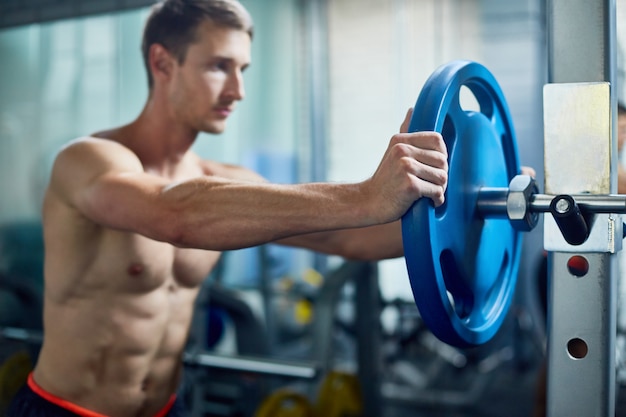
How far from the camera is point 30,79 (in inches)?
103

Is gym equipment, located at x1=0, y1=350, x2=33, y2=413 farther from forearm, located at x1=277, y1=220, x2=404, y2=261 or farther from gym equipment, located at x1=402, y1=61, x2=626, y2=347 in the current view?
gym equipment, located at x1=402, y1=61, x2=626, y2=347

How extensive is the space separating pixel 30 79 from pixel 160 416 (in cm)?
158

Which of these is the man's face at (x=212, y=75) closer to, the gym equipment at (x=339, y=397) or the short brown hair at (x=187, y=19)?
the short brown hair at (x=187, y=19)

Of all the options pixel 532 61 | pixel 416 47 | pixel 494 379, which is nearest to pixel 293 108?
pixel 416 47

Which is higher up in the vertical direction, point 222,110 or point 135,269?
point 222,110

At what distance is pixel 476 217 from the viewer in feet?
3.63

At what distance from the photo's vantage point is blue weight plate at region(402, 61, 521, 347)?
91 centimetres

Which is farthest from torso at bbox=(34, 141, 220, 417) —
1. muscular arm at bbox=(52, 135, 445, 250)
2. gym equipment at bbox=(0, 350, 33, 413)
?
gym equipment at bbox=(0, 350, 33, 413)

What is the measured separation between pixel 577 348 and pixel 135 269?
3.04 ft

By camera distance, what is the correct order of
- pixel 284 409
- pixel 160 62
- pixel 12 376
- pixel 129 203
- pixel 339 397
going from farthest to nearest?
1. pixel 339 397
2. pixel 284 409
3. pixel 12 376
4. pixel 160 62
5. pixel 129 203

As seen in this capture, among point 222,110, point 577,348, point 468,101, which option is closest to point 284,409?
point 468,101

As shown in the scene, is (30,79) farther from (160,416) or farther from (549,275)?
(549,275)

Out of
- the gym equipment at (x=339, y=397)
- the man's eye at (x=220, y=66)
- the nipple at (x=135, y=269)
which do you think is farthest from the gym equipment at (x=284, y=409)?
the man's eye at (x=220, y=66)

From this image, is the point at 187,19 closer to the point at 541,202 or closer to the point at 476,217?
the point at 476,217
